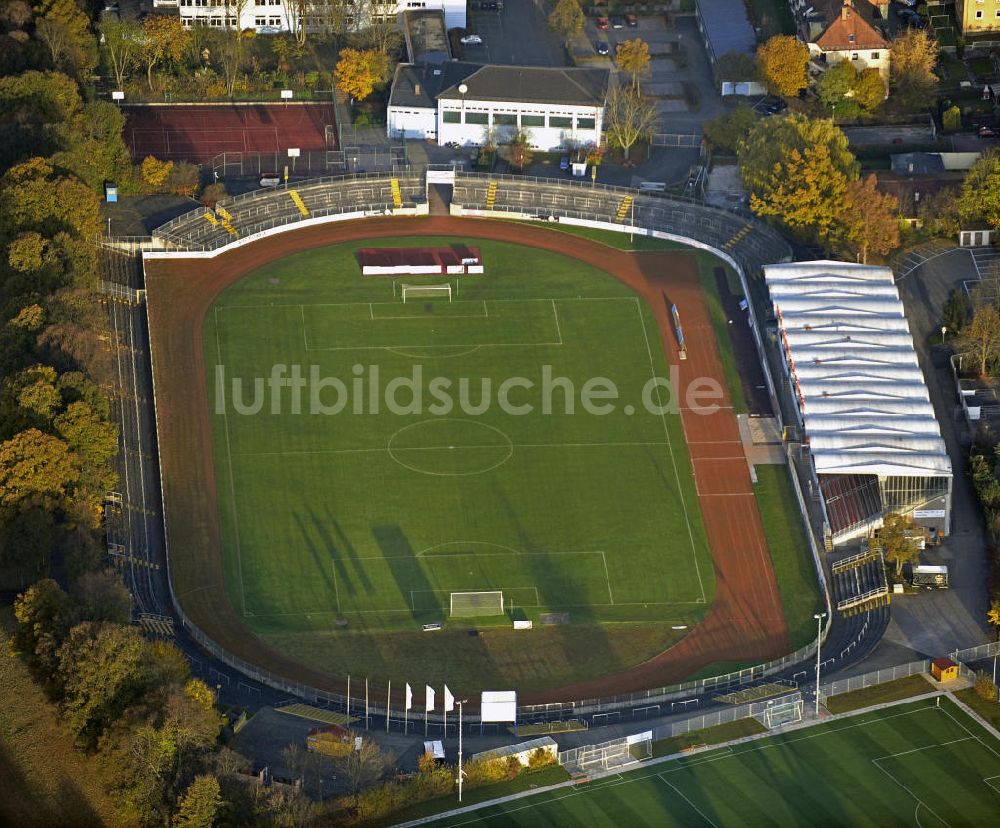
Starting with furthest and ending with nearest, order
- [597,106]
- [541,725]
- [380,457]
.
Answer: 1. [597,106]
2. [380,457]
3. [541,725]

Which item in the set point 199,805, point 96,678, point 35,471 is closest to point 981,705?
point 199,805

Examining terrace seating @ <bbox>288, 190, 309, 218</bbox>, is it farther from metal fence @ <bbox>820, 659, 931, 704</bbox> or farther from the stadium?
metal fence @ <bbox>820, 659, 931, 704</bbox>

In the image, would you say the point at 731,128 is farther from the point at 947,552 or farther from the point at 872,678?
the point at 872,678

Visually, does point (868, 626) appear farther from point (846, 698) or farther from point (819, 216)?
point (819, 216)

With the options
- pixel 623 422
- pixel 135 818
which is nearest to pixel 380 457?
pixel 623 422

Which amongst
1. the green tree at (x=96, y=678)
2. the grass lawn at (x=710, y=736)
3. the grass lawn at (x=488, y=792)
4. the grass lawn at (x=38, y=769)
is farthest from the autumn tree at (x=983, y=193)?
the grass lawn at (x=38, y=769)

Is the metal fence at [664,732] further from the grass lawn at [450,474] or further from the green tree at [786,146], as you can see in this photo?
the green tree at [786,146]
